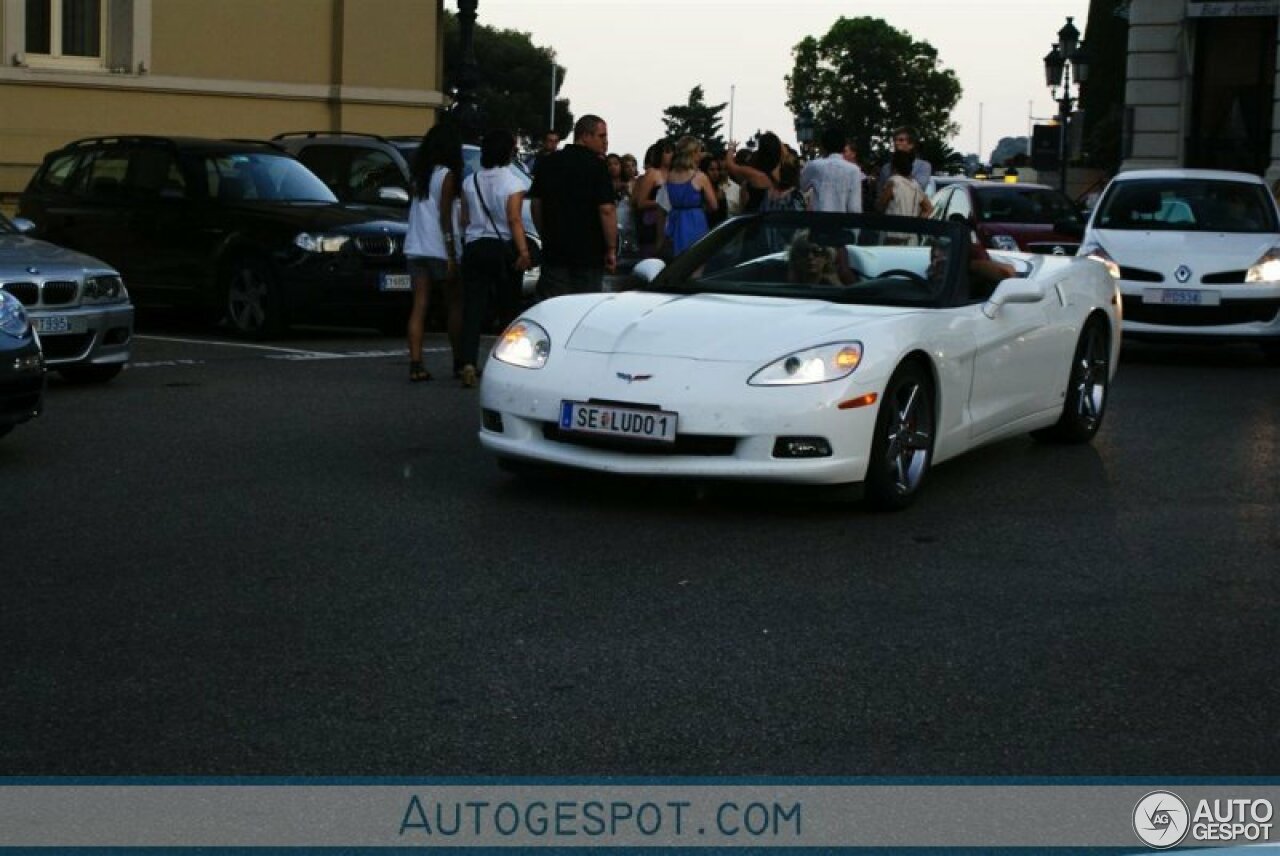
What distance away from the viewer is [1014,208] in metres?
24.3

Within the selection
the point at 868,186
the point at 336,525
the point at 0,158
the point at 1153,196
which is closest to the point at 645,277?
the point at 336,525

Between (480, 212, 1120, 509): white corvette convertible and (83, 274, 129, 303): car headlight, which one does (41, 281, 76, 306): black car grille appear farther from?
(480, 212, 1120, 509): white corvette convertible

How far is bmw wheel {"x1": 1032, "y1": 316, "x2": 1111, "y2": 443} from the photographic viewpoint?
1096cm

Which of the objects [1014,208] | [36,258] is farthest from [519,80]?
[36,258]

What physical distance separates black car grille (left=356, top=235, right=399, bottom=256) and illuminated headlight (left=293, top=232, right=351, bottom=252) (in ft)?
→ 0.49

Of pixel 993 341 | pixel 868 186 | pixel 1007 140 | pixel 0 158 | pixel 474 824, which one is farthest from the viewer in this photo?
pixel 1007 140

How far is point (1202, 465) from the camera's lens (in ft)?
34.1

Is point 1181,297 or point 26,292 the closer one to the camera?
point 26,292

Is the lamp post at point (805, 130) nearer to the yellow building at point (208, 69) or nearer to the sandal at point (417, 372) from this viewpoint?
the yellow building at point (208, 69)

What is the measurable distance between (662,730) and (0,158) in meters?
→ 22.3

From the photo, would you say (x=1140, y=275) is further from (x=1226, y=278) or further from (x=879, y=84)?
(x=879, y=84)

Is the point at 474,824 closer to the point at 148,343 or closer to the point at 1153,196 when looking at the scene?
the point at 148,343

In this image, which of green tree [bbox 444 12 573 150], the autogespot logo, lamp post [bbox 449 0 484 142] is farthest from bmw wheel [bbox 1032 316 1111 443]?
green tree [bbox 444 12 573 150]

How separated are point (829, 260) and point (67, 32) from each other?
779 inches
